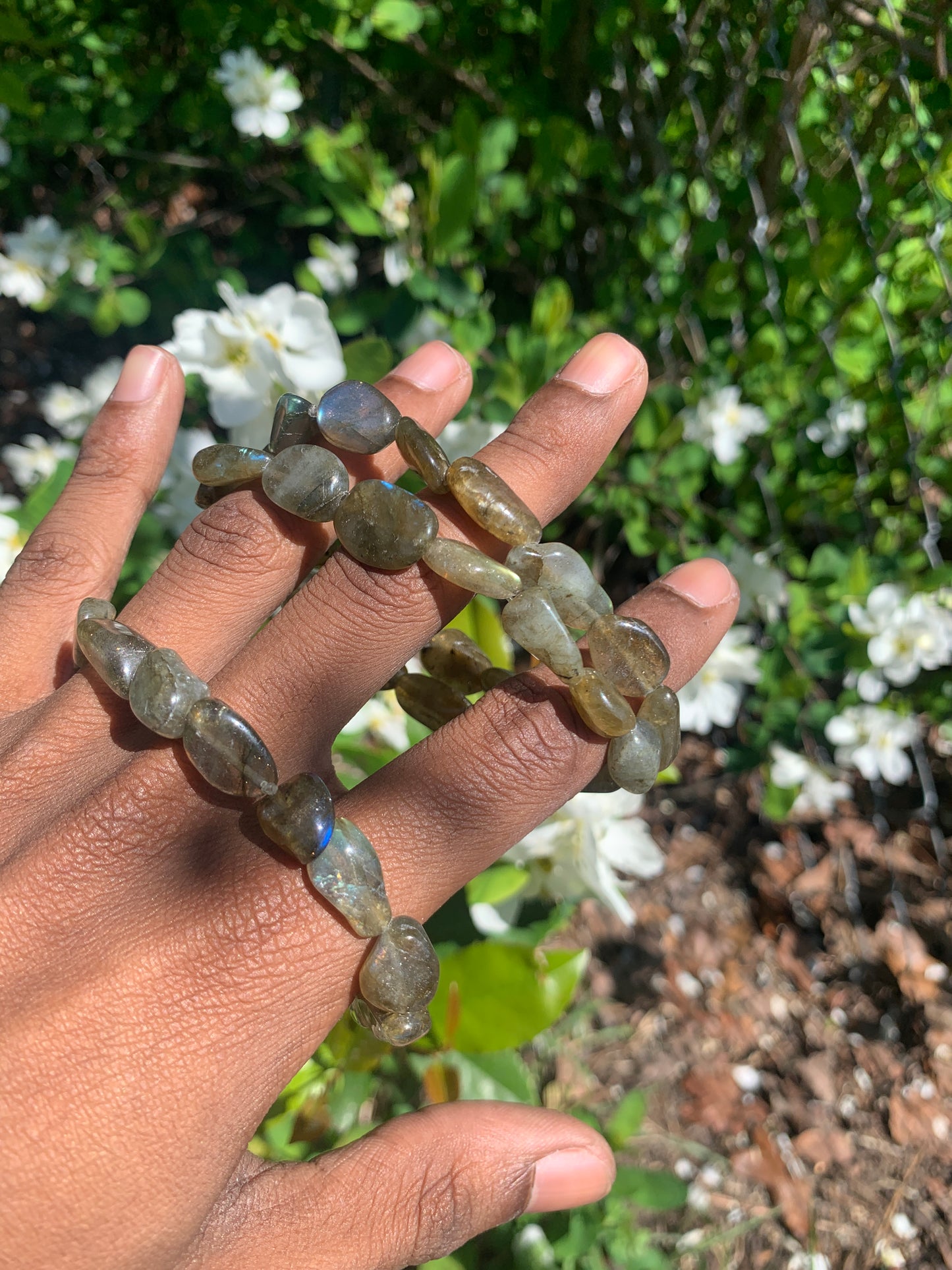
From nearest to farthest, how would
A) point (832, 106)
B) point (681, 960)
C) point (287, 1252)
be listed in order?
point (287, 1252)
point (832, 106)
point (681, 960)

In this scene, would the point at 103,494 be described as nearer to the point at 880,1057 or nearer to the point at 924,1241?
the point at 880,1057

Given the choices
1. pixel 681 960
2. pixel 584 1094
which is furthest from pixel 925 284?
pixel 584 1094

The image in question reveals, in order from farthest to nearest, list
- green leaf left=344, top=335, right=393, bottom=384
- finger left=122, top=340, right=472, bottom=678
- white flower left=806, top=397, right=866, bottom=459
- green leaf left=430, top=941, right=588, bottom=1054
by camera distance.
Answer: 1. white flower left=806, top=397, right=866, bottom=459
2. green leaf left=344, top=335, right=393, bottom=384
3. green leaf left=430, top=941, right=588, bottom=1054
4. finger left=122, top=340, right=472, bottom=678

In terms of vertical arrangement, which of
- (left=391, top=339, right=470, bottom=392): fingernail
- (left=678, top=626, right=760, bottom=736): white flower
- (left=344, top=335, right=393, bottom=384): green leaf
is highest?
(left=391, top=339, right=470, bottom=392): fingernail

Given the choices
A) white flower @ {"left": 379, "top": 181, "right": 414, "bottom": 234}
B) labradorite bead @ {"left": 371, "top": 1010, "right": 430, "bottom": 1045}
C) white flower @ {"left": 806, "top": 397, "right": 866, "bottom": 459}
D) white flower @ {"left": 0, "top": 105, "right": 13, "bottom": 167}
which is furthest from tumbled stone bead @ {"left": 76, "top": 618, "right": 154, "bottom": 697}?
white flower @ {"left": 0, "top": 105, "right": 13, "bottom": 167}

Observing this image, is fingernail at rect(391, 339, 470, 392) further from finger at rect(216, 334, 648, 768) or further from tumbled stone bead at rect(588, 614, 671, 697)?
tumbled stone bead at rect(588, 614, 671, 697)
